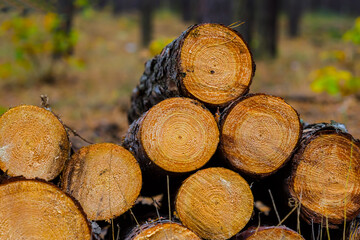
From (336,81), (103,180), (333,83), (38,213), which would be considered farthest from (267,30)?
(38,213)

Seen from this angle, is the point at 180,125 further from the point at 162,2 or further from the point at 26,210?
the point at 162,2

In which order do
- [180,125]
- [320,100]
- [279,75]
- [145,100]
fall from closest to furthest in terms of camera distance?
[180,125]
[145,100]
[320,100]
[279,75]

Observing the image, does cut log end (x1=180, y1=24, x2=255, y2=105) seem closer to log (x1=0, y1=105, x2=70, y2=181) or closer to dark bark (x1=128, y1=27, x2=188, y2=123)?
dark bark (x1=128, y1=27, x2=188, y2=123)

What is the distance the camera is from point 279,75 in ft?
35.3

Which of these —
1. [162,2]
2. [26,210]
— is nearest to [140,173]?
[26,210]

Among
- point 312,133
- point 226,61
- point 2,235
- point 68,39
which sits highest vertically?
point 226,61

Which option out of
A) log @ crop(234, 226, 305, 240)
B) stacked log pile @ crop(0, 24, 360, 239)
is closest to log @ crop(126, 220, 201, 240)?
stacked log pile @ crop(0, 24, 360, 239)

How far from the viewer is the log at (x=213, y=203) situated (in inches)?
88.4

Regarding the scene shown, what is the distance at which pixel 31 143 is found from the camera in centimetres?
218

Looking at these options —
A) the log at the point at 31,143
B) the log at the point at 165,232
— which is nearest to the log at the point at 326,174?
the log at the point at 165,232

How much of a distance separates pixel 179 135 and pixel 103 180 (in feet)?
1.74

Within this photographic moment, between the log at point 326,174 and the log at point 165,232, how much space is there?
735 millimetres

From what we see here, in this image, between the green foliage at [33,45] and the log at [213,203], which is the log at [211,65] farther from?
the green foliage at [33,45]

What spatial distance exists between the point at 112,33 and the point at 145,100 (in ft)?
61.2
